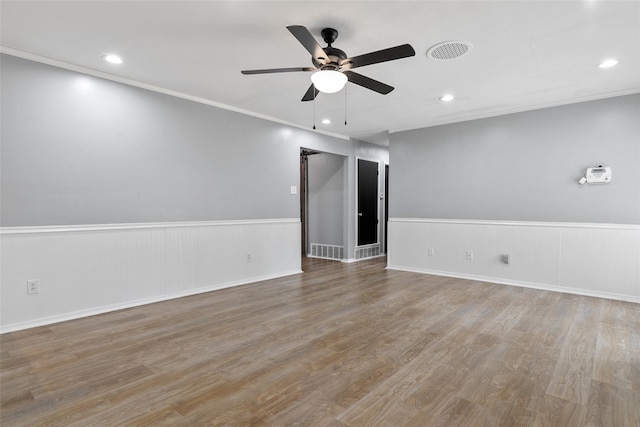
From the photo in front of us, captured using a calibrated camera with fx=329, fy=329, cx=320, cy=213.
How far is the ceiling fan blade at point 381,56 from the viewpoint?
2.13 m

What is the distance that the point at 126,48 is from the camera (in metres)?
2.84

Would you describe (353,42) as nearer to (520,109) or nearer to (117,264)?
(520,109)

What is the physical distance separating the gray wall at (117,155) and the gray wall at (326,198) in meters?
1.94

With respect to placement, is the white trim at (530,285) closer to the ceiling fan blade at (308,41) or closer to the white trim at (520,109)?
the white trim at (520,109)

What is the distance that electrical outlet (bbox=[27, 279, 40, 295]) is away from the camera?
2.96 m

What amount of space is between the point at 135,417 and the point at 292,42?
2754mm

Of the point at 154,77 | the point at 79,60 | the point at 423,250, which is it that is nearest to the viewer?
the point at 79,60

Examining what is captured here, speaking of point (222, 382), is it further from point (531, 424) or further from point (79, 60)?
point (79, 60)

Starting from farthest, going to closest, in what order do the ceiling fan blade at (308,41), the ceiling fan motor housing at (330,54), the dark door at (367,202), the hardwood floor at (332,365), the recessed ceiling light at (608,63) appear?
the dark door at (367,202)
the recessed ceiling light at (608,63)
the ceiling fan motor housing at (330,54)
the ceiling fan blade at (308,41)
the hardwood floor at (332,365)

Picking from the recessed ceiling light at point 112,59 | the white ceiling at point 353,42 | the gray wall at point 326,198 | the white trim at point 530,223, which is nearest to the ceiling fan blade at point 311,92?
the white ceiling at point 353,42

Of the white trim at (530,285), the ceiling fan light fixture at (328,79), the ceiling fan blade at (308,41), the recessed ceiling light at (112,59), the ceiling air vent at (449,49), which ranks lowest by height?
the white trim at (530,285)

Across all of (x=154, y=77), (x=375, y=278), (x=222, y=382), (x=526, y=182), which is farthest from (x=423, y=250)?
(x=154, y=77)

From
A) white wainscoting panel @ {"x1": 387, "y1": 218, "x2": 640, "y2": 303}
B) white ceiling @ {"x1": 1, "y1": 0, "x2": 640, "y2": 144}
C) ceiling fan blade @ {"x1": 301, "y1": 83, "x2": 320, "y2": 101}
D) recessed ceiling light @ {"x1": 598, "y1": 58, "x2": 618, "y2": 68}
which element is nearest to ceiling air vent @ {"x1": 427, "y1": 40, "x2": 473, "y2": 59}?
white ceiling @ {"x1": 1, "y1": 0, "x2": 640, "y2": 144}

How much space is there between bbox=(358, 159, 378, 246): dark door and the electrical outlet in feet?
16.6
